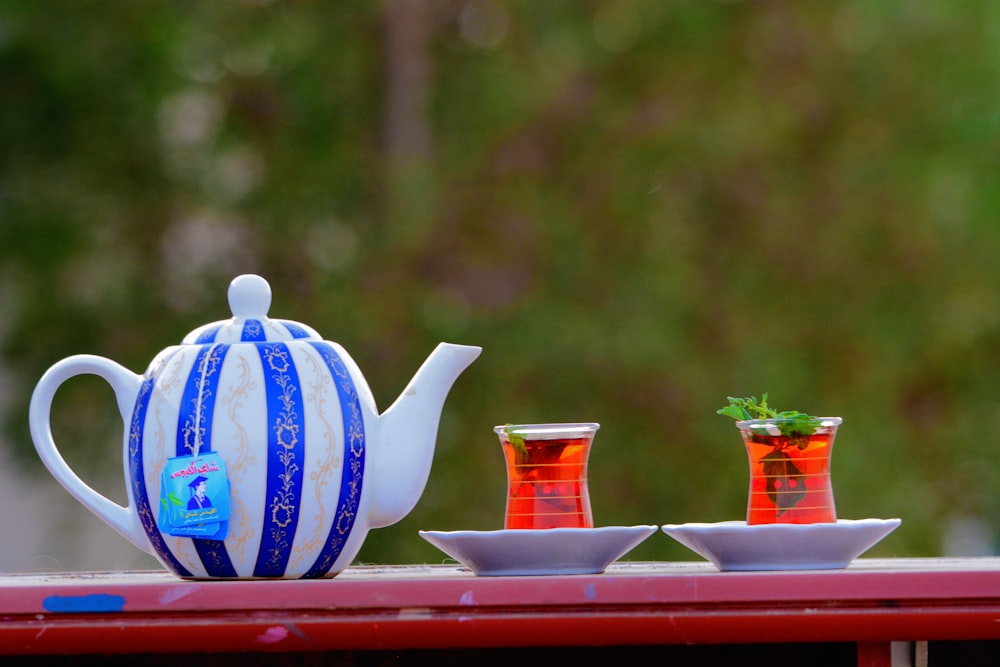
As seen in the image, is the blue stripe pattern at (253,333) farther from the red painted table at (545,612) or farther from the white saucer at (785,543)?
the white saucer at (785,543)

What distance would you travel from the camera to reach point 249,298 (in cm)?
134

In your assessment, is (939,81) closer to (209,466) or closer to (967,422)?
(967,422)

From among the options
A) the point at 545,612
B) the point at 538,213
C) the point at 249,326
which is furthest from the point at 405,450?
the point at 538,213

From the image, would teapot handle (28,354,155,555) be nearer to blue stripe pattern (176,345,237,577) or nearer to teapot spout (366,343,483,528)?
blue stripe pattern (176,345,237,577)

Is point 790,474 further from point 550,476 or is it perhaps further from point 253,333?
point 253,333

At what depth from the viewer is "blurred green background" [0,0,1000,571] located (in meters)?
5.89

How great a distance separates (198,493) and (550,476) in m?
0.29

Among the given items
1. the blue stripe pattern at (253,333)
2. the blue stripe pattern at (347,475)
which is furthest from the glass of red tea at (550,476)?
the blue stripe pattern at (253,333)

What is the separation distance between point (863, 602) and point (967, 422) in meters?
6.68

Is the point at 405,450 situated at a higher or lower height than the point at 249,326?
lower

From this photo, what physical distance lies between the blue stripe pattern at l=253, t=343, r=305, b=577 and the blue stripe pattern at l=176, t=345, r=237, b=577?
0.03 m

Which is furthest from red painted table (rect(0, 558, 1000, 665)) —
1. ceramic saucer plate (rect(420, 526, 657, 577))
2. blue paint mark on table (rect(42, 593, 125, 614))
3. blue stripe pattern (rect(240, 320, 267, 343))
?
blue stripe pattern (rect(240, 320, 267, 343))

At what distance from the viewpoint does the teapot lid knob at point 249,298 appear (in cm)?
134

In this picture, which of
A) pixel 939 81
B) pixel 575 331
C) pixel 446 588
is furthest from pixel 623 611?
pixel 939 81
